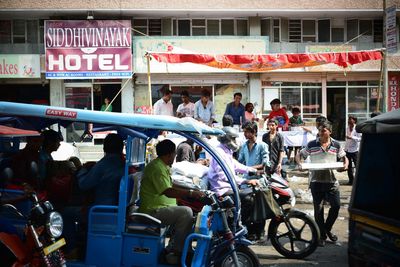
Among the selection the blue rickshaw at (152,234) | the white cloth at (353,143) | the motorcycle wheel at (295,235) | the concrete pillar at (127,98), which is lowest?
the motorcycle wheel at (295,235)

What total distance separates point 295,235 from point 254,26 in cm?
1779

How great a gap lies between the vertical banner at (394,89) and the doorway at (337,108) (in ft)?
6.98

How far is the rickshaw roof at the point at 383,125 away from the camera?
3.68 m

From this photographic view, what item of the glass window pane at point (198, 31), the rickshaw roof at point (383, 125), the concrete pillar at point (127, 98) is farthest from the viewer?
the glass window pane at point (198, 31)

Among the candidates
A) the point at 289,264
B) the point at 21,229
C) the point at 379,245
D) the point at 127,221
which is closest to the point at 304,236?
the point at 289,264

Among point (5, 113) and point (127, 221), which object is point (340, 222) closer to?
point (127, 221)

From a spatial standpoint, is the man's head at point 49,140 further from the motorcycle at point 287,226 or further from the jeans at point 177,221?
the motorcycle at point 287,226

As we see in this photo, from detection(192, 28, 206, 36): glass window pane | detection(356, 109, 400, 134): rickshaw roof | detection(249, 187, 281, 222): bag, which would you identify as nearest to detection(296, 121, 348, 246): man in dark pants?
detection(249, 187, 281, 222): bag

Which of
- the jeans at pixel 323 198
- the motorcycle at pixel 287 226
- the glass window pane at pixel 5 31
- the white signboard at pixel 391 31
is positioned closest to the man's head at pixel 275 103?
the white signboard at pixel 391 31

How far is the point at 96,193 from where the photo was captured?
5457 millimetres

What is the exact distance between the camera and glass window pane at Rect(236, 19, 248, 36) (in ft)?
77.2

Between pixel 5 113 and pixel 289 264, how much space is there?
403 cm

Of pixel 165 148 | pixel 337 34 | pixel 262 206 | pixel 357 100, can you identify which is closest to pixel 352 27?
pixel 337 34

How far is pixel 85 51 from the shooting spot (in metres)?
21.5
